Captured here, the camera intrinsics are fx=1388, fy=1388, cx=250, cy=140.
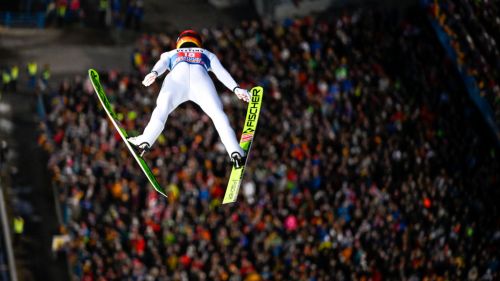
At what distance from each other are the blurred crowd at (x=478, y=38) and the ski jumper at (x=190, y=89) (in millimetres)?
23431

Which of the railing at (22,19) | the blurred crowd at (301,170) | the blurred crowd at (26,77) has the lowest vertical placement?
the blurred crowd at (301,170)

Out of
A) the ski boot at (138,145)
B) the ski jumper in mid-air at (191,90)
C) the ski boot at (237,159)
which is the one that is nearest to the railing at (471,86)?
the ski boot at (237,159)

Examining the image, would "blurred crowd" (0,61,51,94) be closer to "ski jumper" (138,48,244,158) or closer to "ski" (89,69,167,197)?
"ski" (89,69,167,197)

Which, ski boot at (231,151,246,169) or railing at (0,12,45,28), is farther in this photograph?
railing at (0,12,45,28)

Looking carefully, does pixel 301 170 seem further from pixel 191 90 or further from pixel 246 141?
pixel 191 90

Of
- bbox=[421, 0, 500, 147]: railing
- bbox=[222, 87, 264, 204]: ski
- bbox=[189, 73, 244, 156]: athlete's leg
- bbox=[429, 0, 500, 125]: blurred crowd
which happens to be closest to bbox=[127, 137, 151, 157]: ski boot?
bbox=[189, 73, 244, 156]: athlete's leg

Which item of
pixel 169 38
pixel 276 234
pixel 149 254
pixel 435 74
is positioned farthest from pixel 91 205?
pixel 435 74

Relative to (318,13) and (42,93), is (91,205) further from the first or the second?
(318,13)

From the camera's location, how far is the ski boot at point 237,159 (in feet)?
85.5

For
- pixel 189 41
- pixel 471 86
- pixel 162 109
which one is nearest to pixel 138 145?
pixel 162 109

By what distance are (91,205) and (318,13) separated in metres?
15.5

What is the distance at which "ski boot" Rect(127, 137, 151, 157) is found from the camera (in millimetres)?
25984

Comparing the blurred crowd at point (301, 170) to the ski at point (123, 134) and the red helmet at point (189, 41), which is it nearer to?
the ski at point (123, 134)

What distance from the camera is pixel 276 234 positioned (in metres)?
40.9
